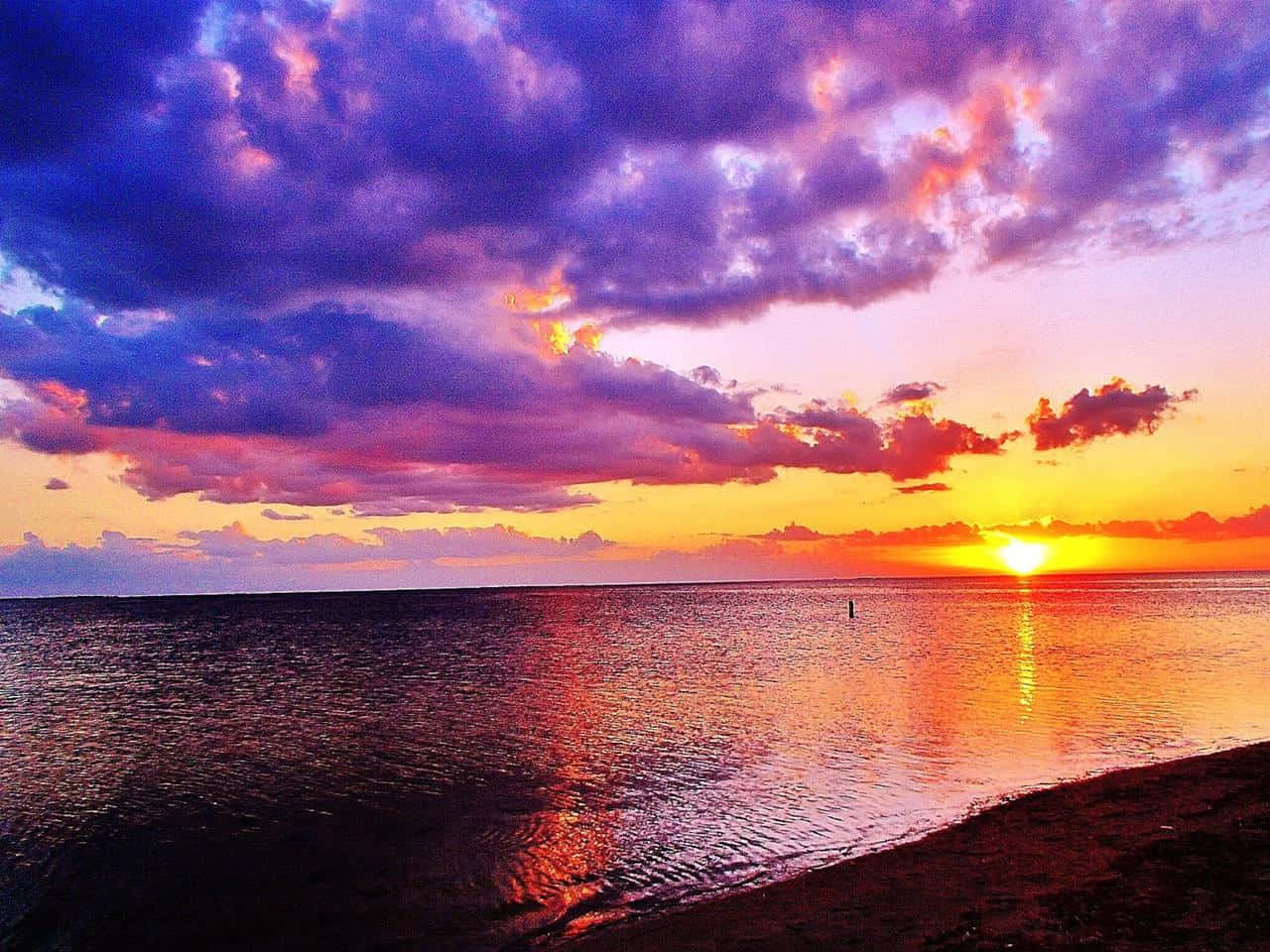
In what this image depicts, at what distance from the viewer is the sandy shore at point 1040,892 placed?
12875mm

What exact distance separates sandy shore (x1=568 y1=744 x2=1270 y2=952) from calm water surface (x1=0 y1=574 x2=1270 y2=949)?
1.87 metres

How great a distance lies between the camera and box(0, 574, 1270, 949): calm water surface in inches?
724

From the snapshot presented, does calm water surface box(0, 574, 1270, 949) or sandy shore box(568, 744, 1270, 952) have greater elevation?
sandy shore box(568, 744, 1270, 952)

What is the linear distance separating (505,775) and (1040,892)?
19.2 m

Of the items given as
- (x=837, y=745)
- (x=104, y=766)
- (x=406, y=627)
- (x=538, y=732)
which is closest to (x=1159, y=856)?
(x=837, y=745)

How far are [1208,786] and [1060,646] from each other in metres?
56.6

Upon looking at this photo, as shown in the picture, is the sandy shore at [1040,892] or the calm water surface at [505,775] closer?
the sandy shore at [1040,892]

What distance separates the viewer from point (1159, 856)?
16328 mm

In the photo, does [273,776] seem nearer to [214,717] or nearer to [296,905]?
[296,905]

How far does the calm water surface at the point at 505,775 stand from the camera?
18.4m

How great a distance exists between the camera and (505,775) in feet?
97.0

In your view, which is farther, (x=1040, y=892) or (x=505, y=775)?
(x=505, y=775)

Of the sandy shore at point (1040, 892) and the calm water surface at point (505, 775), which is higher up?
the sandy shore at point (1040, 892)

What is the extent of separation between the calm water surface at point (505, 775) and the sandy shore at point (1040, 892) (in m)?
1.87
